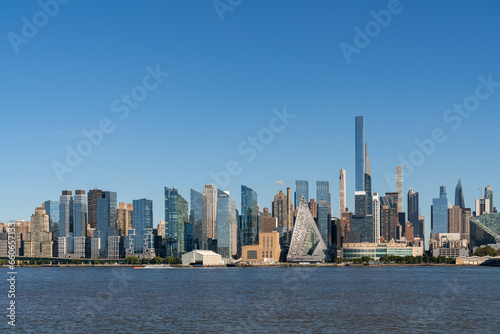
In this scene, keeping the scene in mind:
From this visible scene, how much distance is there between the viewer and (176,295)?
98625 mm

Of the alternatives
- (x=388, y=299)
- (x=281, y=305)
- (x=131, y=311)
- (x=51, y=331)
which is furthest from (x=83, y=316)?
(x=388, y=299)

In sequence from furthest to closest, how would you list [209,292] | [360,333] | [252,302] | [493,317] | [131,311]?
[209,292]
[252,302]
[131,311]
[493,317]
[360,333]

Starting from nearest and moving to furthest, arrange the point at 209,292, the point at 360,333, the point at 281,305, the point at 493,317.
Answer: the point at 360,333 → the point at 493,317 → the point at 281,305 → the point at 209,292

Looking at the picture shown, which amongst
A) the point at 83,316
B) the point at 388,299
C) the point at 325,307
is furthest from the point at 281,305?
the point at 83,316

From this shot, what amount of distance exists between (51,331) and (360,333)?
2783cm

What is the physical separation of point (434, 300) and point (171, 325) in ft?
138

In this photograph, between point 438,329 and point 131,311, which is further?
point 131,311

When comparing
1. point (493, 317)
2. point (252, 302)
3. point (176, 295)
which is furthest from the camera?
point (176, 295)

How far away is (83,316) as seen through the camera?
69125 millimetres

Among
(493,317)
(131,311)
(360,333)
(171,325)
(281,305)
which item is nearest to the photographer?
(360,333)

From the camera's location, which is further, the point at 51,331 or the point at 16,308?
the point at 16,308

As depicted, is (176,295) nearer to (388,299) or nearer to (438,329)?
(388,299)

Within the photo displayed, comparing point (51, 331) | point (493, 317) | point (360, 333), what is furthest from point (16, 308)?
point (493, 317)

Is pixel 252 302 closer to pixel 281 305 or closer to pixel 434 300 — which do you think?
pixel 281 305
